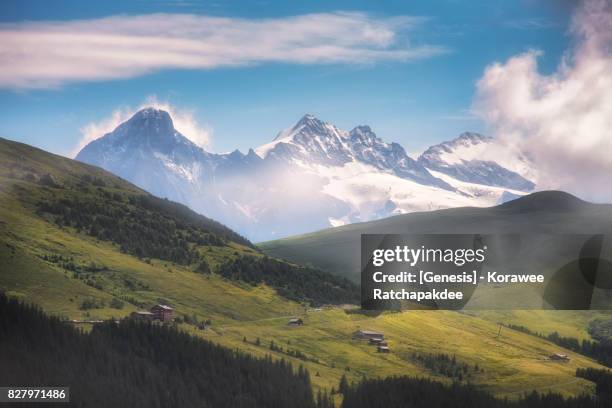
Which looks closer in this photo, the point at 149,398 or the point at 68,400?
the point at 68,400

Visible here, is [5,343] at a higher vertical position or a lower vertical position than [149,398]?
higher

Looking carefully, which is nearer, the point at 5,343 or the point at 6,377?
the point at 6,377

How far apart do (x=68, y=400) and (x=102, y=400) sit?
44.6 feet

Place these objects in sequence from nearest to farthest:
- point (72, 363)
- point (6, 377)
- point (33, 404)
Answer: point (33, 404), point (6, 377), point (72, 363)

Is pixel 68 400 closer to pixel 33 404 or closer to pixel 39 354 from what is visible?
pixel 33 404

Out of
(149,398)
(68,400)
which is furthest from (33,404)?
(149,398)

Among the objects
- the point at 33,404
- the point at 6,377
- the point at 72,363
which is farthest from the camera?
the point at 72,363

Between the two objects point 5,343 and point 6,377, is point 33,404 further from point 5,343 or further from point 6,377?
point 5,343

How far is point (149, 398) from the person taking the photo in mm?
197625

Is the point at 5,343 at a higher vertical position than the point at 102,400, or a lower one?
higher

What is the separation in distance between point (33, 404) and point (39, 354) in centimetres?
3577

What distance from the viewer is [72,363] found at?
19650 cm

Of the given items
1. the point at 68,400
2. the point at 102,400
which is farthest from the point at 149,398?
the point at 68,400

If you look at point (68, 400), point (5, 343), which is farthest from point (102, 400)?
point (5, 343)
